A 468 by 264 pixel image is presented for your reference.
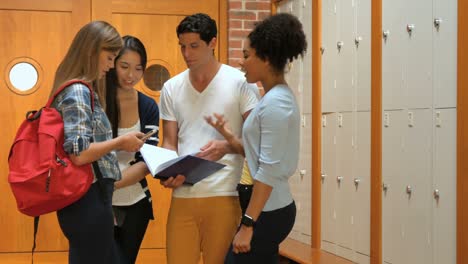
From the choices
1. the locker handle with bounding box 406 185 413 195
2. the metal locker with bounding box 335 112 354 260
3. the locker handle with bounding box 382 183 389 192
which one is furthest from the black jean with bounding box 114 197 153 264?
the metal locker with bounding box 335 112 354 260

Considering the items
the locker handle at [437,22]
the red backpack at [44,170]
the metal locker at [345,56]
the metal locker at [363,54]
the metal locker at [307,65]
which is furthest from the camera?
the metal locker at [307,65]

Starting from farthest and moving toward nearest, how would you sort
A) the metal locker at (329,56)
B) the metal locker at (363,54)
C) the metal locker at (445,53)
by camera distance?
1. the metal locker at (329,56)
2. the metal locker at (363,54)
3. the metal locker at (445,53)

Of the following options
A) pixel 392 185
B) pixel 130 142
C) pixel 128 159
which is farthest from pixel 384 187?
pixel 130 142

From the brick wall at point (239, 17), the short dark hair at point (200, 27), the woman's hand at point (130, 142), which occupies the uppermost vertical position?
the brick wall at point (239, 17)

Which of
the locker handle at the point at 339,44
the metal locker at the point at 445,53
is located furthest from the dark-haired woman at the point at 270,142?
the locker handle at the point at 339,44

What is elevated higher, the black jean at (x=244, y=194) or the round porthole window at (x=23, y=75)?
the round porthole window at (x=23, y=75)

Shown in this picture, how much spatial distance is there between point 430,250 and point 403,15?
142 cm

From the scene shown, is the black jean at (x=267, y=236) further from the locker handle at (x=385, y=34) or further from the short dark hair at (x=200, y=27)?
the locker handle at (x=385, y=34)

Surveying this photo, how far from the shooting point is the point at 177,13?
6.49 m

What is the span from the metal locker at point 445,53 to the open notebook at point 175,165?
1.59 meters

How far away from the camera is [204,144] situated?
10.2 feet

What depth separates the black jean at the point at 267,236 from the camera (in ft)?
8.46

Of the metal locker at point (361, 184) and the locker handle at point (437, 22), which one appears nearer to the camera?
the locker handle at point (437, 22)

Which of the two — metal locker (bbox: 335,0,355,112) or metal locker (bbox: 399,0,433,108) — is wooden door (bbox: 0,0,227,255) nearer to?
metal locker (bbox: 335,0,355,112)
